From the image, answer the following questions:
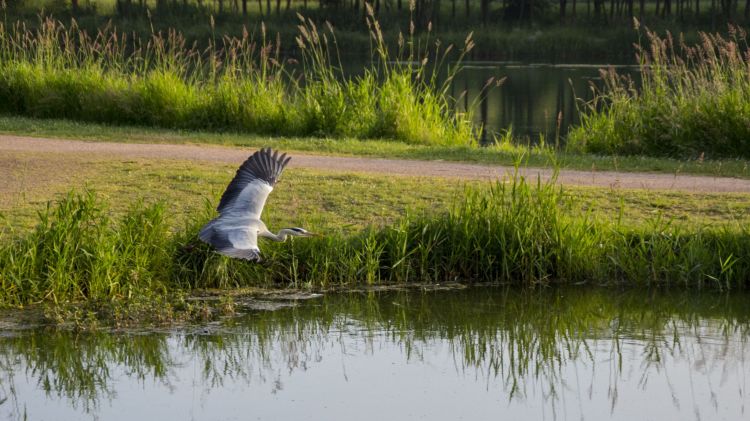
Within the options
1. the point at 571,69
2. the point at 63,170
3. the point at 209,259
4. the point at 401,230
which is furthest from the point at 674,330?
the point at 571,69

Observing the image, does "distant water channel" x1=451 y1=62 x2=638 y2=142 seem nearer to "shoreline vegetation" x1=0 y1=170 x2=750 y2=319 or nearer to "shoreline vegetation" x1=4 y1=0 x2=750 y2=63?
"shoreline vegetation" x1=4 y1=0 x2=750 y2=63

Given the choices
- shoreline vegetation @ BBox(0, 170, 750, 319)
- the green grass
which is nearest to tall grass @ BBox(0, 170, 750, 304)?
shoreline vegetation @ BBox(0, 170, 750, 319)

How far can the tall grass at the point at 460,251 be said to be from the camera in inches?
358

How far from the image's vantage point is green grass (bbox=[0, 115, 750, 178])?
543 inches

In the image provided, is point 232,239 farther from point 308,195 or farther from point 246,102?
point 246,102

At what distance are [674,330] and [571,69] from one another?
3189cm

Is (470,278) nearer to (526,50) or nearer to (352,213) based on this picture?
(352,213)

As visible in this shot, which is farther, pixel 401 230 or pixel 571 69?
pixel 571 69

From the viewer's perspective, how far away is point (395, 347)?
8188 mm

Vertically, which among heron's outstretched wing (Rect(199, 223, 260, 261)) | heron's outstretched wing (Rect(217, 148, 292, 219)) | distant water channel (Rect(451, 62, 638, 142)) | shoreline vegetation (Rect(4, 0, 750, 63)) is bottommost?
distant water channel (Rect(451, 62, 638, 142))

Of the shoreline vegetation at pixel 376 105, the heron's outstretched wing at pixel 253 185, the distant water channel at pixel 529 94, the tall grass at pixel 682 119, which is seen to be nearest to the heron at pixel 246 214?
the heron's outstretched wing at pixel 253 185

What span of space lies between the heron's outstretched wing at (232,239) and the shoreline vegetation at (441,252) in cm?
82

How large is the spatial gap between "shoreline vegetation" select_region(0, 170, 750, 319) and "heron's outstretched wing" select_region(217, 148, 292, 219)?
674mm

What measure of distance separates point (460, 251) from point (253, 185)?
198cm
